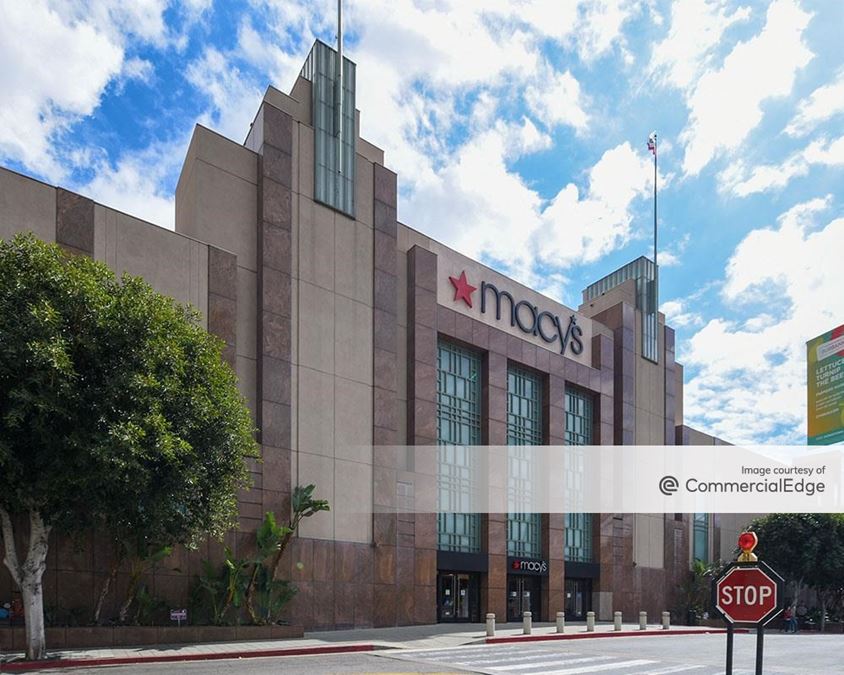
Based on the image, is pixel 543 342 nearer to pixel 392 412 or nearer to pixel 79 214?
pixel 392 412

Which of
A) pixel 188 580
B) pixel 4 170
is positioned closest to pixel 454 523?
pixel 188 580

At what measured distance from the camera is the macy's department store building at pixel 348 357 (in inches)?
993

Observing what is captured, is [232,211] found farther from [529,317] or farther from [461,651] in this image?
[529,317]

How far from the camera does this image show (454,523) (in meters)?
34.0

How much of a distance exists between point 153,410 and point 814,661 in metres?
17.6

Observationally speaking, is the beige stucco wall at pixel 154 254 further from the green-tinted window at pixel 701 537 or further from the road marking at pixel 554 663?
the green-tinted window at pixel 701 537

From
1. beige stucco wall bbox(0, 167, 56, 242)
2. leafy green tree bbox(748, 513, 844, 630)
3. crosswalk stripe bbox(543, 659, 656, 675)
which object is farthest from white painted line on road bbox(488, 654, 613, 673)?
leafy green tree bbox(748, 513, 844, 630)

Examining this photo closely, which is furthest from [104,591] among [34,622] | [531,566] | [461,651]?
[531,566]

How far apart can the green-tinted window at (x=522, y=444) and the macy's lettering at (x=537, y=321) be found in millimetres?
2116

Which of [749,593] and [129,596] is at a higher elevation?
[749,593]

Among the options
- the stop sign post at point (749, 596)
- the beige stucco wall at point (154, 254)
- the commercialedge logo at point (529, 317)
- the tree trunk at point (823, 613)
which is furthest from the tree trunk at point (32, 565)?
the tree trunk at point (823, 613)

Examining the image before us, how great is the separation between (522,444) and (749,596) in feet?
102

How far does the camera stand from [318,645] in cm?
2225

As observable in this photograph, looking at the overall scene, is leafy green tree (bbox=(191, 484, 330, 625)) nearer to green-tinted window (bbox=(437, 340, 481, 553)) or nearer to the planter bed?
the planter bed
